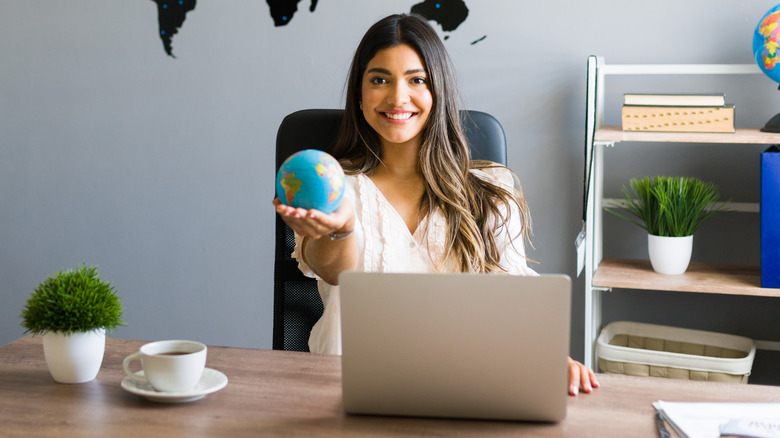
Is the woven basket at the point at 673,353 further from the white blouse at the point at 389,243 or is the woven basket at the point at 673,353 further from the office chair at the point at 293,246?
the office chair at the point at 293,246

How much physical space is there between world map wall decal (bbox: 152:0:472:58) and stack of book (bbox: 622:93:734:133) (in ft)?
2.02

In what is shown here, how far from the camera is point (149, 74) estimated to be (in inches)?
108

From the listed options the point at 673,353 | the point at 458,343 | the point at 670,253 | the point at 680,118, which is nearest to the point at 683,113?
the point at 680,118

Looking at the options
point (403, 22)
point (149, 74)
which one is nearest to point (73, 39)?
point (149, 74)

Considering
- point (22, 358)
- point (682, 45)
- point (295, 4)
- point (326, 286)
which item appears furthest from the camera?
point (295, 4)

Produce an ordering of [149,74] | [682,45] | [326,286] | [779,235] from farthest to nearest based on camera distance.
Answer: [149,74]
[682,45]
[779,235]
[326,286]

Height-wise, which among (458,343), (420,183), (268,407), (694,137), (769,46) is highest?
(769,46)

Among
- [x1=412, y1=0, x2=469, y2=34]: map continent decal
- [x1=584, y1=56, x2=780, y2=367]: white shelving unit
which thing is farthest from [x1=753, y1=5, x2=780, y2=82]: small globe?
[x1=412, y1=0, x2=469, y2=34]: map continent decal

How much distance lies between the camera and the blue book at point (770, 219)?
1.94 meters

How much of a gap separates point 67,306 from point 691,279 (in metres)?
1.63

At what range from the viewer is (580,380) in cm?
107

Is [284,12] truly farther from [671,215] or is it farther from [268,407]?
[268,407]

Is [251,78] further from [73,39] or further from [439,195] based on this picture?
[439,195]

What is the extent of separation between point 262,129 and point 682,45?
137 cm
